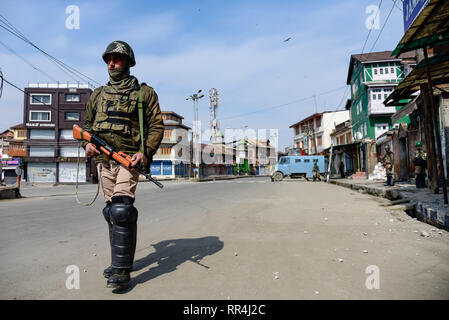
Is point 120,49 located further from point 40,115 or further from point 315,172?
point 40,115

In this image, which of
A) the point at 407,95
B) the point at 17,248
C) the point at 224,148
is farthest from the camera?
the point at 224,148

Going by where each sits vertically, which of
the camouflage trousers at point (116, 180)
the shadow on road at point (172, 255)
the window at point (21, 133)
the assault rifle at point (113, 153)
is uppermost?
the window at point (21, 133)

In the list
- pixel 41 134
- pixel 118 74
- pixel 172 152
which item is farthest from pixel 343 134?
pixel 118 74

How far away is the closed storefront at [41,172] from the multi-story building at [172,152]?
14.1 meters

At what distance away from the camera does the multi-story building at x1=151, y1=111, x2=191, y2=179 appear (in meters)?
47.0

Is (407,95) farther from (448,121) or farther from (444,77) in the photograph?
(448,121)

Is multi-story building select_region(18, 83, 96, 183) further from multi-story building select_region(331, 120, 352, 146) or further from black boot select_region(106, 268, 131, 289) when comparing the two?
black boot select_region(106, 268, 131, 289)

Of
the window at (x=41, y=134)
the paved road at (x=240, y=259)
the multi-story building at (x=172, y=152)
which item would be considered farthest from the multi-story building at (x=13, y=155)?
the paved road at (x=240, y=259)

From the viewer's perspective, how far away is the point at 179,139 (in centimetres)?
5012

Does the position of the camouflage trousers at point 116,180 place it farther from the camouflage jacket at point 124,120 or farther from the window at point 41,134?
the window at point 41,134

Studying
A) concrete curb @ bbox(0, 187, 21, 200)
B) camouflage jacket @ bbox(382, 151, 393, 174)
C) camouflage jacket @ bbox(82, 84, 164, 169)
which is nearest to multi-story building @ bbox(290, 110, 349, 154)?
camouflage jacket @ bbox(382, 151, 393, 174)

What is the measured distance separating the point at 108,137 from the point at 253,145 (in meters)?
83.3

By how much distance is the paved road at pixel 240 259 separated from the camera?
224cm

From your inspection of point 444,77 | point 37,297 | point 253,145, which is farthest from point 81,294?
point 253,145
